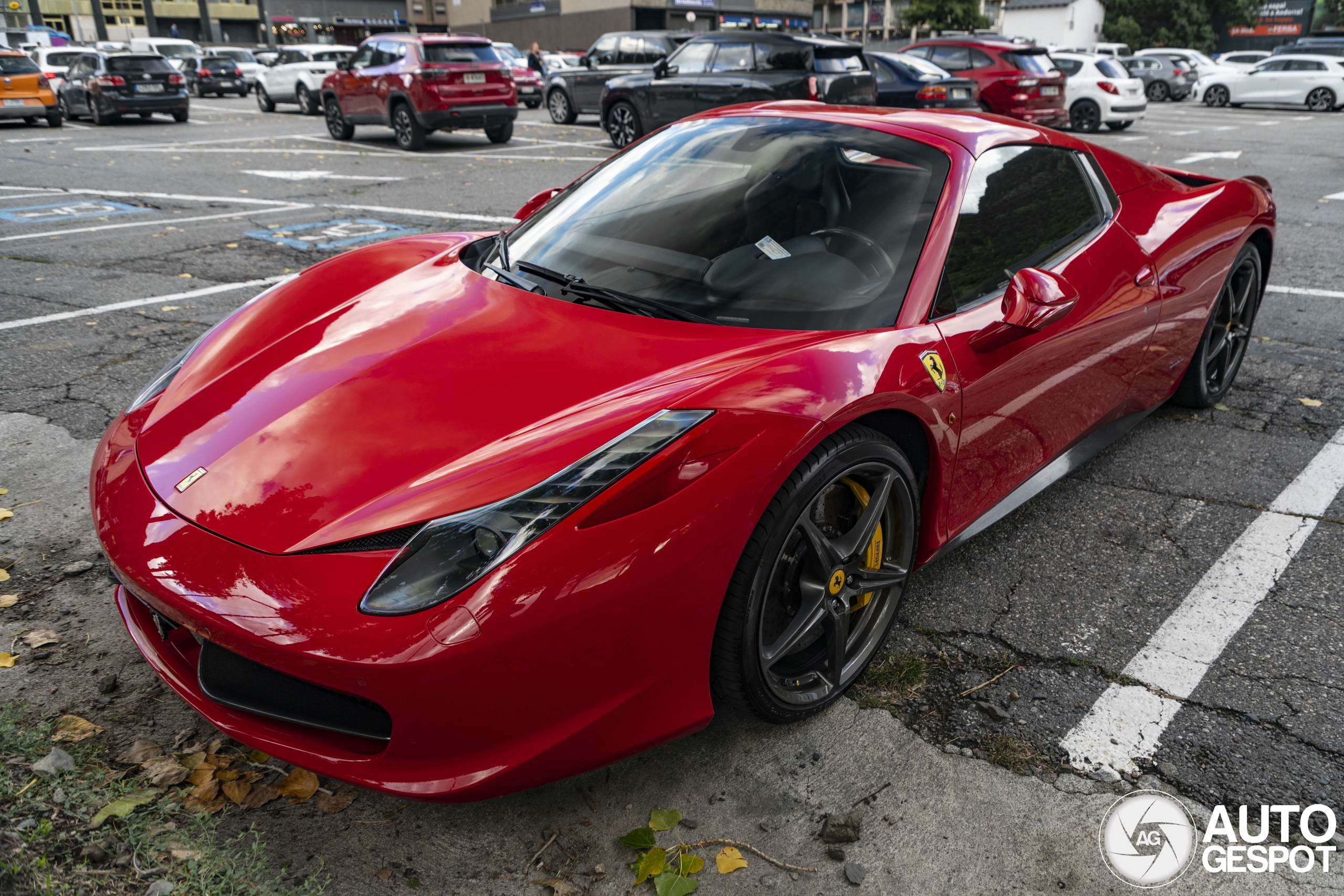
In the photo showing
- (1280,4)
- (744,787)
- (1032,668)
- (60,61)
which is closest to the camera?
(744,787)

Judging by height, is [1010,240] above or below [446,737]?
above

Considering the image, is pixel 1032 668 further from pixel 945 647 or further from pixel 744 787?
pixel 744 787

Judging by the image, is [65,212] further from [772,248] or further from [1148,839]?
[1148,839]

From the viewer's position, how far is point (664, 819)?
204cm

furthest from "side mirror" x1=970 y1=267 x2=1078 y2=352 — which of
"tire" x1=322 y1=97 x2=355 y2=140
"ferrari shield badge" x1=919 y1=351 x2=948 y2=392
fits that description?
"tire" x1=322 y1=97 x2=355 y2=140

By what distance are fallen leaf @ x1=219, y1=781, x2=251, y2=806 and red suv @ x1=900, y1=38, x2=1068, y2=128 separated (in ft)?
50.6

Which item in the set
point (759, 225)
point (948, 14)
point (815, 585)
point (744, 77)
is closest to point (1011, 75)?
point (744, 77)

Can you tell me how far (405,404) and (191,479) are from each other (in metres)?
0.49

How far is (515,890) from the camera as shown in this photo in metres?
1.88

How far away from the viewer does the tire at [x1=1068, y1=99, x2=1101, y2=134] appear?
1809cm

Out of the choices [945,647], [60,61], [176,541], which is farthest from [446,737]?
[60,61]

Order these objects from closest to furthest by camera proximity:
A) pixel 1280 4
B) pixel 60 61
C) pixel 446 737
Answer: pixel 446 737 → pixel 60 61 → pixel 1280 4

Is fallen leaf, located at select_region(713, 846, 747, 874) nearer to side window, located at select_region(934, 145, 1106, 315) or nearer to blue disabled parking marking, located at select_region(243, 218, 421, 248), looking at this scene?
side window, located at select_region(934, 145, 1106, 315)

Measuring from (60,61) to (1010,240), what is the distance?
2961 cm
